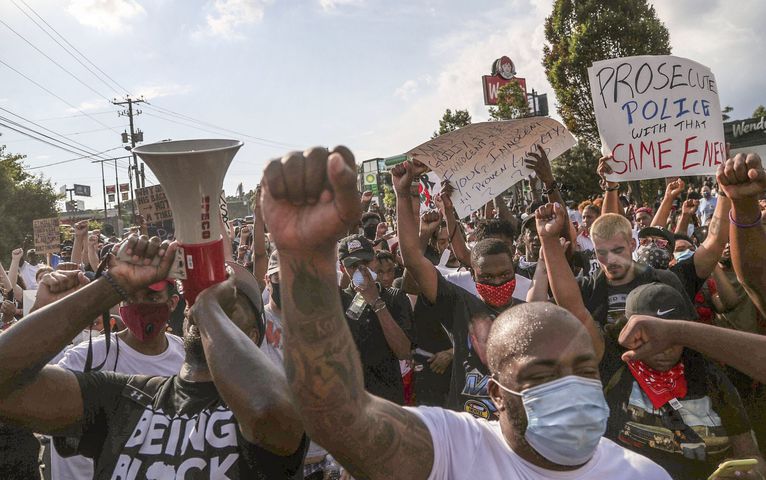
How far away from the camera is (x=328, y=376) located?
4.93 ft

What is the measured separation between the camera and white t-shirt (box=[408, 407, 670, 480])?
1762 mm

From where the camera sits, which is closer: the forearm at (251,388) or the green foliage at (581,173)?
the forearm at (251,388)

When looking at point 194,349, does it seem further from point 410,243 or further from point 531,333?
point 410,243

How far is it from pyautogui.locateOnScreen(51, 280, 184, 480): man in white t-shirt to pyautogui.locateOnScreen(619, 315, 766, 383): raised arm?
2.12 meters

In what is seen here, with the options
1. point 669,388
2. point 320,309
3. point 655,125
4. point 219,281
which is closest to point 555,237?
point 669,388

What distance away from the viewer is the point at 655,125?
4.99m

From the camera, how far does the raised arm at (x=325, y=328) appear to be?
4.39ft

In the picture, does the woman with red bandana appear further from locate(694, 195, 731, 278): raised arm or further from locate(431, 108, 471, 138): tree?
locate(431, 108, 471, 138): tree

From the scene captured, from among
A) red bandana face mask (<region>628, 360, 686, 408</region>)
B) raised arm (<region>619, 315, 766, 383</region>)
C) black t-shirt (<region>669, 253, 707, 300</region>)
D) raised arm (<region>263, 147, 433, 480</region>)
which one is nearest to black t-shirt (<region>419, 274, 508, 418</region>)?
red bandana face mask (<region>628, 360, 686, 408</region>)

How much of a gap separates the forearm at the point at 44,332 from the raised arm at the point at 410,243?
1982 mm

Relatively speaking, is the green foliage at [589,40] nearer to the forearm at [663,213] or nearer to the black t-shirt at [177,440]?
the forearm at [663,213]

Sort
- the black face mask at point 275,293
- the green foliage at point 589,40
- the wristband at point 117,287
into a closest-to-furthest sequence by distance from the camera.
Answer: the wristband at point 117,287 → the black face mask at point 275,293 → the green foliage at point 589,40

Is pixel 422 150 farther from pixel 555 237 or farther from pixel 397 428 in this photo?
pixel 397 428

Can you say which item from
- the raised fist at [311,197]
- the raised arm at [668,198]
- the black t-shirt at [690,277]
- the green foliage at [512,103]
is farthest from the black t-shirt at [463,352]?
the green foliage at [512,103]
